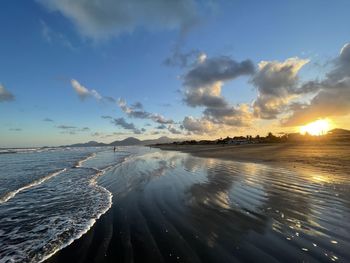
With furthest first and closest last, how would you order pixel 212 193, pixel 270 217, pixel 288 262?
pixel 212 193 → pixel 270 217 → pixel 288 262

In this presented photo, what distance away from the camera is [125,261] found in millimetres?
5230

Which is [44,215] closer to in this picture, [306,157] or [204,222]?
[204,222]

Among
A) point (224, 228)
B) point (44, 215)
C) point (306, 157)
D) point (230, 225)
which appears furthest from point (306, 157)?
point (44, 215)

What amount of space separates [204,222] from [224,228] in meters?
0.78

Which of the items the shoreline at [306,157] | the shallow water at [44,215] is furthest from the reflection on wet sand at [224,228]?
the shoreline at [306,157]

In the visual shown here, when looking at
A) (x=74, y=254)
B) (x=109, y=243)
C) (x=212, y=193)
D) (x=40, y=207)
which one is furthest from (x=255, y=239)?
(x=40, y=207)

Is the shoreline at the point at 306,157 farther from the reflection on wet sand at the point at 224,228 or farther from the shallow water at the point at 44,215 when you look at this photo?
the shallow water at the point at 44,215

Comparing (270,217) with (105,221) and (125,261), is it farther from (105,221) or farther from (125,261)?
(105,221)

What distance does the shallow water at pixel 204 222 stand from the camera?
547 centimetres

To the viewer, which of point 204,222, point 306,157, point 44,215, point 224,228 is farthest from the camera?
point 306,157

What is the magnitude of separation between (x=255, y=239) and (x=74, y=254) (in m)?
4.43

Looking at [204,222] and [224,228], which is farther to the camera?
[204,222]

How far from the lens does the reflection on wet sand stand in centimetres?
540

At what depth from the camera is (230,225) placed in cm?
720
